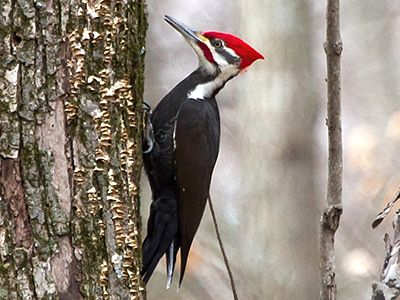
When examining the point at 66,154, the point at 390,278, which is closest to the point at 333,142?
the point at 390,278

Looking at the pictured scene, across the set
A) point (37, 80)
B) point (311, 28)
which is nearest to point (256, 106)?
point (311, 28)

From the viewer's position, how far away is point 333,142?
1.65m

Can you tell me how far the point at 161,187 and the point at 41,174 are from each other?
122 cm

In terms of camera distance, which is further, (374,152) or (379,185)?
(374,152)

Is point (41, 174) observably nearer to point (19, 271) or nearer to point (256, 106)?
point (19, 271)

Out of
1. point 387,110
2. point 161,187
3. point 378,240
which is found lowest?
point 378,240

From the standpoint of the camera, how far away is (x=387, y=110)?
6.58 metres

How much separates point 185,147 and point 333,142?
98cm

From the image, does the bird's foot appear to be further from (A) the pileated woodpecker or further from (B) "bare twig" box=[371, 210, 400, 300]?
(B) "bare twig" box=[371, 210, 400, 300]

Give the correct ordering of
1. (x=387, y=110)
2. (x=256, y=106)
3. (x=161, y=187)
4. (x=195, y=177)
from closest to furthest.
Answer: (x=195, y=177), (x=161, y=187), (x=256, y=106), (x=387, y=110)

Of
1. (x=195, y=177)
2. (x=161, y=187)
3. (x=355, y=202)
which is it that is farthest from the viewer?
(x=355, y=202)

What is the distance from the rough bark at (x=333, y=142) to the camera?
1.64 metres

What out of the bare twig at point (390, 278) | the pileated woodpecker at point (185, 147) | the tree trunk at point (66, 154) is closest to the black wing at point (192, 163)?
the pileated woodpecker at point (185, 147)

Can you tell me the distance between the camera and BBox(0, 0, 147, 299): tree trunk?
4.75ft
